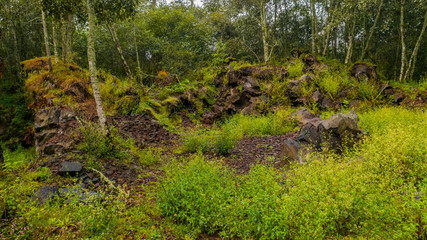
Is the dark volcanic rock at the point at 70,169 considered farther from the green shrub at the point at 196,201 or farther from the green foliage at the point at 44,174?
the green shrub at the point at 196,201

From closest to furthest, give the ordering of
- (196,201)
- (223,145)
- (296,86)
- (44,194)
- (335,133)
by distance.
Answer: (196,201) < (44,194) < (335,133) < (223,145) < (296,86)

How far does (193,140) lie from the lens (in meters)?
7.62

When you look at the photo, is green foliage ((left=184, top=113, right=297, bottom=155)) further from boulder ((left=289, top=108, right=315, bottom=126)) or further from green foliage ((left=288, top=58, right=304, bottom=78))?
green foliage ((left=288, top=58, right=304, bottom=78))

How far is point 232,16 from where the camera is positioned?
2330cm

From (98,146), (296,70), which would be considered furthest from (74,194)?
(296,70)

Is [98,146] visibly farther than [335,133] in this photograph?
No

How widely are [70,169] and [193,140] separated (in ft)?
12.4

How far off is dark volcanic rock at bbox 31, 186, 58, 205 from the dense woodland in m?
0.03

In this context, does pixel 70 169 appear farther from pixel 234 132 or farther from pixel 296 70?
pixel 296 70

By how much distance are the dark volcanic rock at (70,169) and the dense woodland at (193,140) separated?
27mm

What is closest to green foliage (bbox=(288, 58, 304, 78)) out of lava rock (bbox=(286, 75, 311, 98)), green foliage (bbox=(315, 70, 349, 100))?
lava rock (bbox=(286, 75, 311, 98))

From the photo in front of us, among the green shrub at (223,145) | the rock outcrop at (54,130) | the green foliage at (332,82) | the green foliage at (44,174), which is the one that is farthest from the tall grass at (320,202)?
the green foliage at (332,82)

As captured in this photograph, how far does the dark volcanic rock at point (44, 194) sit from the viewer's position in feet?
12.7

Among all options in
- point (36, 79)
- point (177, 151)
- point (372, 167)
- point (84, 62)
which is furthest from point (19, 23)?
point (372, 167)
